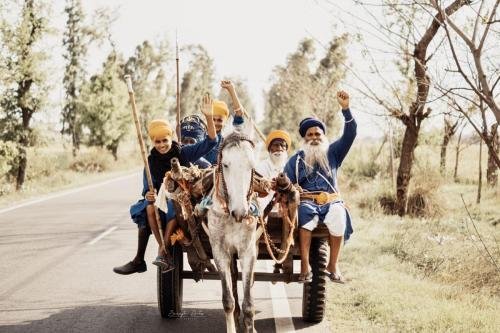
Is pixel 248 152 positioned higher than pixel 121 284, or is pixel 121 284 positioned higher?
pixel 248 152

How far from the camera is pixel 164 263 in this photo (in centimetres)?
532

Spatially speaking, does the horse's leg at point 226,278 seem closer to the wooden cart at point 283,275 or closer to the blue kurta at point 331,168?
the wooden cart at point 283,275

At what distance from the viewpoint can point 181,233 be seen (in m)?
5.30

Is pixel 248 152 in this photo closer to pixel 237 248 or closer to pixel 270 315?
pixel 237 248

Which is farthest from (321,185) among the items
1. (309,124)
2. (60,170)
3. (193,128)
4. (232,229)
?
(60,170)

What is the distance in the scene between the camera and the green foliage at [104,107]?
113 feet

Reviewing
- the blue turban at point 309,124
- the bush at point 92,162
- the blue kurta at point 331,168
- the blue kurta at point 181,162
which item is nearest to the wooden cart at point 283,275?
the blue kurta at point 331,168

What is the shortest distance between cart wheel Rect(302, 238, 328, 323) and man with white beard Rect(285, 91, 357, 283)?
0.39 ft

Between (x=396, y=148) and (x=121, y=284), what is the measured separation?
13.8m

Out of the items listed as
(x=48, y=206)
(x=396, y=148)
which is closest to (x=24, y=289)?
(x=48, y=206)

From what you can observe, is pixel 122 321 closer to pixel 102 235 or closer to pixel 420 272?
pixel 420 272

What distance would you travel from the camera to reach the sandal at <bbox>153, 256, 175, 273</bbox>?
5.32 metres

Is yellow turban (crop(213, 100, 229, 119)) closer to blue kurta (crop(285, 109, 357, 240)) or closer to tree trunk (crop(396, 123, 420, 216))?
blue kurta (crop(285, 109, 357, 240))

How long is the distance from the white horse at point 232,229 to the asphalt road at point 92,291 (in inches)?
34.8
